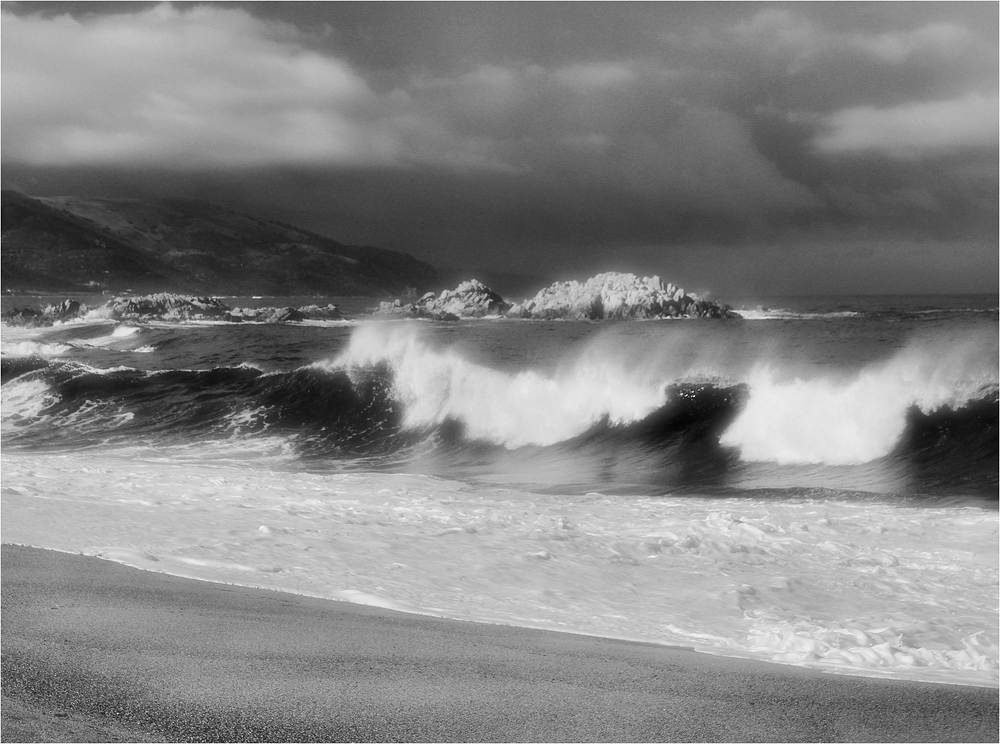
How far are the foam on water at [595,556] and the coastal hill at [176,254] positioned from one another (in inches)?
1402

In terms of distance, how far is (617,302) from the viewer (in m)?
43.2

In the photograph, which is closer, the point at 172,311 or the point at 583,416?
the point at 583,416

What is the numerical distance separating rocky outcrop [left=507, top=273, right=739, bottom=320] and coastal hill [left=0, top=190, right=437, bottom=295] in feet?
19.6

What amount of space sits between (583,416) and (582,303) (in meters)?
28.6

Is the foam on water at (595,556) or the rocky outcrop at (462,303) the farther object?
the rocky outcrop at (462,303)

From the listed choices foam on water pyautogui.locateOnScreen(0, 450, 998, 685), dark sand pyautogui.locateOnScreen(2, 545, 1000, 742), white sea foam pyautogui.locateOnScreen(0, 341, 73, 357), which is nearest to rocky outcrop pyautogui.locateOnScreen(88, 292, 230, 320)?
white sea foam pyautogui.locateOnScreen(0, 341, 73, 357)

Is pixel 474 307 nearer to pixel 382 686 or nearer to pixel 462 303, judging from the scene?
pixel 462 303

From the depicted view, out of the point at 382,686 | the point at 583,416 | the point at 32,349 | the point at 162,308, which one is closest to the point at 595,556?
the point at 382,686

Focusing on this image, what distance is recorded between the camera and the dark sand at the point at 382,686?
2.56 meters

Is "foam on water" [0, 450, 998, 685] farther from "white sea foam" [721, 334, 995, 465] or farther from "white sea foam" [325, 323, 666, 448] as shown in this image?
"white sea foam" [325, 323, 666, 448]

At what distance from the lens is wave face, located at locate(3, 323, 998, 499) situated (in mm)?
12352

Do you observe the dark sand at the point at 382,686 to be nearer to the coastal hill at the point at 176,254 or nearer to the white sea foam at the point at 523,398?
the white sea foam at the point at 523,398

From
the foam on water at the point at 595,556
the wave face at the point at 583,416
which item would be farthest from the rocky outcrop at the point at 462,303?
the foam on water at the point at 595,556

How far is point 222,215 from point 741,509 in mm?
43832
